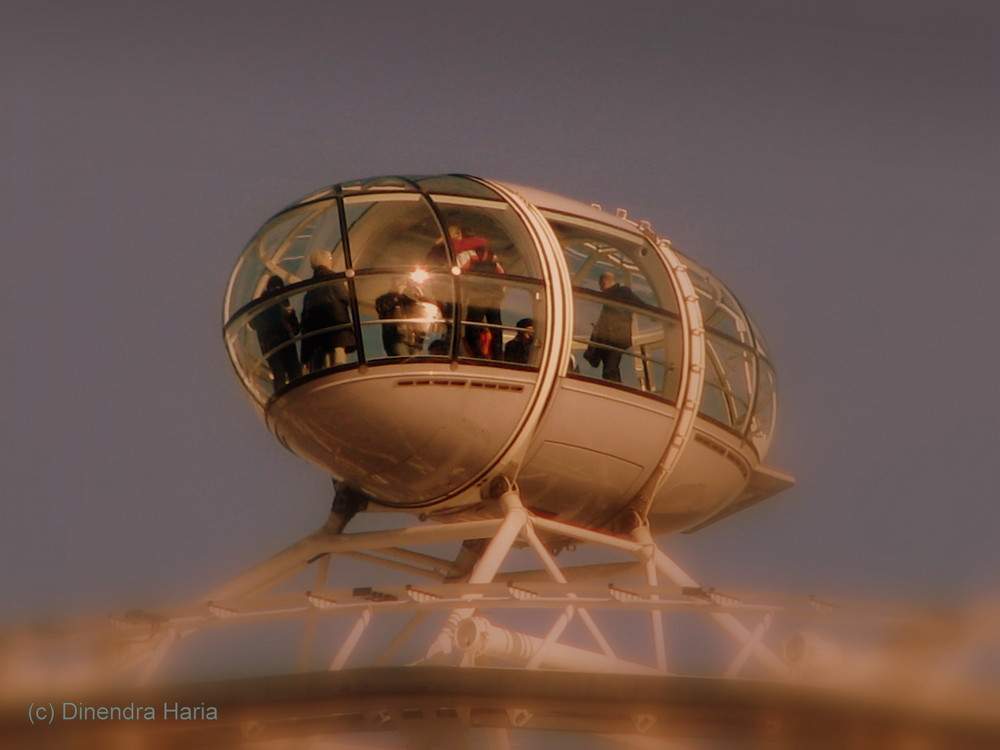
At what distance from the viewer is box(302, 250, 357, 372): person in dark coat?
63.0ft

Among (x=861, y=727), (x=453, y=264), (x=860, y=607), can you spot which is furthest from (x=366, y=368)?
(x=861, y=727)

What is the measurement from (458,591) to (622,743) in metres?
3.24

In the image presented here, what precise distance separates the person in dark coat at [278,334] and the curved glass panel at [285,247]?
220 mm

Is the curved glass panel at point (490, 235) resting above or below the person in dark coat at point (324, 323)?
above

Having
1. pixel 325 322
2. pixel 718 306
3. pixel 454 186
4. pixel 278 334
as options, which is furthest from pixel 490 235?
pixel 718 306

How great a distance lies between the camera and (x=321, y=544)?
835 inches

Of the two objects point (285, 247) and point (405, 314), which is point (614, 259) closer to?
point (405, 314)

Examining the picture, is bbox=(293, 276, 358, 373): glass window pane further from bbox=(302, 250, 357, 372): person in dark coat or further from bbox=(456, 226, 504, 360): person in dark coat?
bbox=(456, 226, 504, 360): person in dark coat

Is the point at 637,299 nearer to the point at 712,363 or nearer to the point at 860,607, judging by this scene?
the point at 712,363

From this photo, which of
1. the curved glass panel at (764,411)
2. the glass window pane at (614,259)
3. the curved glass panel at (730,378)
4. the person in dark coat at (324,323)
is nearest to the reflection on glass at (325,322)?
the person in dark coat at (324,323)

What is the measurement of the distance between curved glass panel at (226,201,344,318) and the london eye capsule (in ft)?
0.07

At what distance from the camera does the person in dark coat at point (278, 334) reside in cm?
1959

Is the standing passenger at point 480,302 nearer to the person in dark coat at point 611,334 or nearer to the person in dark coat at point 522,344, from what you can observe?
the person in dark coat at point 522,344

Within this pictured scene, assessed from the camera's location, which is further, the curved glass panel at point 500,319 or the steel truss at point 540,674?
the curved glass panel at point 500,319
